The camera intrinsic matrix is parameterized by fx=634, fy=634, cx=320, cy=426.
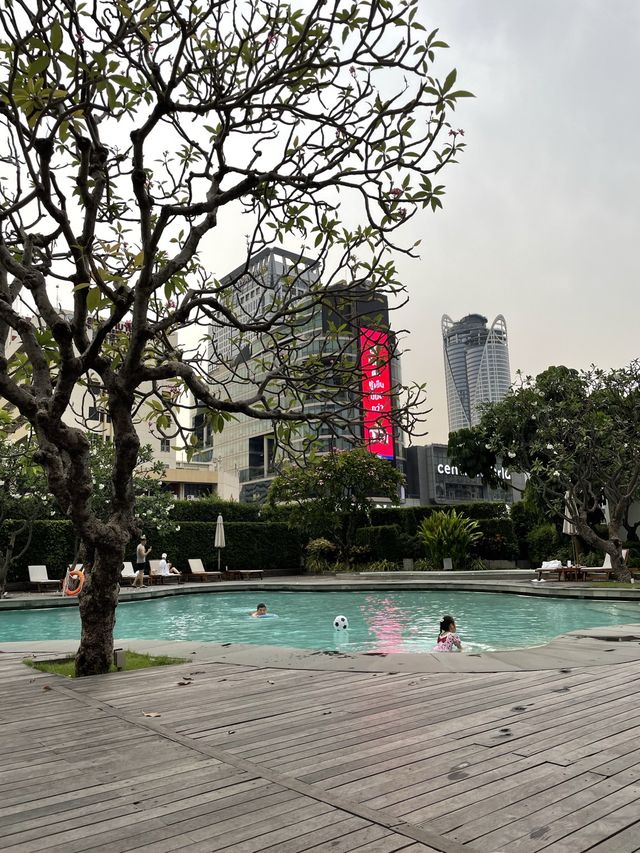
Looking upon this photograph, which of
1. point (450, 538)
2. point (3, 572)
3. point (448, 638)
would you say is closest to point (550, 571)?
point (450, 538)

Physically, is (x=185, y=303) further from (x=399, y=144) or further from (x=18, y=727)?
(x=18, y=727)

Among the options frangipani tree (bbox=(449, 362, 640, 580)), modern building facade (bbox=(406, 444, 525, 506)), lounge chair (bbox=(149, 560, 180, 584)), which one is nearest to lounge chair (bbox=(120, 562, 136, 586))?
lounge chair (bbox=(149, 560, 180, 584))

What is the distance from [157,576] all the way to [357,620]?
420 inches

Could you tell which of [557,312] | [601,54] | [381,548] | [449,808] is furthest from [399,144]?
[381,548]

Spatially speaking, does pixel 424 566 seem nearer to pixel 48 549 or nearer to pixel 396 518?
pixel 396 518

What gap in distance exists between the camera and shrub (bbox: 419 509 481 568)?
25.6 meters

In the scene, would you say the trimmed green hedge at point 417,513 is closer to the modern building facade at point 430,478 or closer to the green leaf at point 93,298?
the green leaf at point 93,298

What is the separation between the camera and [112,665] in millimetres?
6391

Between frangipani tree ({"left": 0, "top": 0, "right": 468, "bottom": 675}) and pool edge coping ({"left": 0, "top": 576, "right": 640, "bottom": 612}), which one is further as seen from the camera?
pool edge coping ({"left": 0, "top": 576, "right": 640, "bottom": 612})

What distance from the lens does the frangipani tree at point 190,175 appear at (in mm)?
5180

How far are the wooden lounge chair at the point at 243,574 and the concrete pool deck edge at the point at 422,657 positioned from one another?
18.2 meters

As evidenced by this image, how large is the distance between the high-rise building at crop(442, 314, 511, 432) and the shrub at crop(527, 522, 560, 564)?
15564cm

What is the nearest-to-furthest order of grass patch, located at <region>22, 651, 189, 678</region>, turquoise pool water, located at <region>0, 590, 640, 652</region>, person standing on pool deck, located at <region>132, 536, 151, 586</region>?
grass patch, located at <region>22, 651, 189, 678</region> < turquoise pool water, located at <region>0, 590, 640, 652</region> < person standing on pool deck, located at <region>132, 536, 151, 586</region>

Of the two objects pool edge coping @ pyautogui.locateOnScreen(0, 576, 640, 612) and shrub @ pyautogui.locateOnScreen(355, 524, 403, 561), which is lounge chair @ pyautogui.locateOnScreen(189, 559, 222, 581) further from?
shrub @ pyautogui.locateOnScreen(355, 524, 403, 561)
